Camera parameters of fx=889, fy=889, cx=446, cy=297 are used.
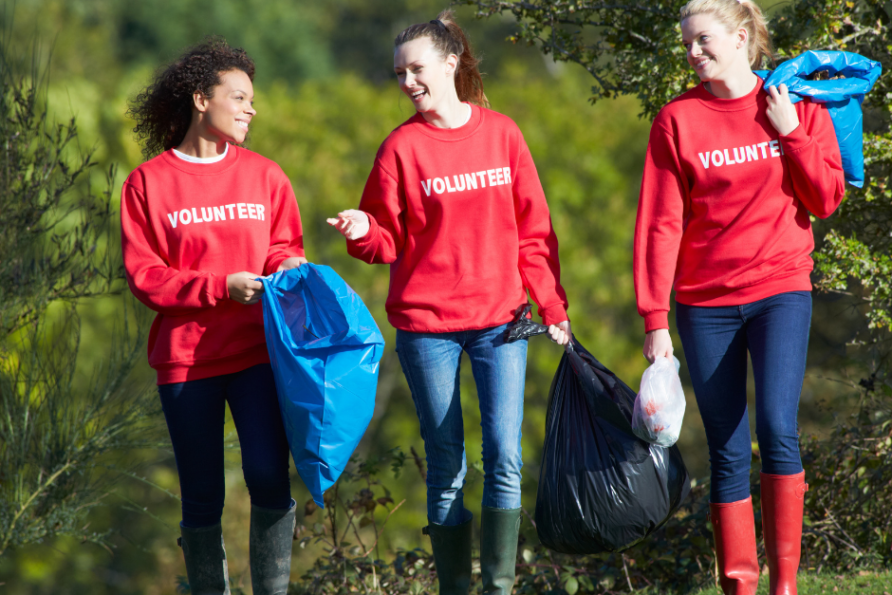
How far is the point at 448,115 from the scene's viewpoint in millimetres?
2809

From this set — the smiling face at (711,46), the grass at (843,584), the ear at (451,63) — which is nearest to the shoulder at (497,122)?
the ear at (451,63)

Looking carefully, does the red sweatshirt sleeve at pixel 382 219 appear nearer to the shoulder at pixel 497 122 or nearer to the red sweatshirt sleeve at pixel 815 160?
the shoulder at pixel 497 122

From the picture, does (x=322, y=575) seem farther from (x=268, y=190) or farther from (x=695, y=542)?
(x=268, y=190)

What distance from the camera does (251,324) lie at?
2.77 meters

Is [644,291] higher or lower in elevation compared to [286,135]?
lower

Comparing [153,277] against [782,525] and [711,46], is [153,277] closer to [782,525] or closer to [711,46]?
[711,46]

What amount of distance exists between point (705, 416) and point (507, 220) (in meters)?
0.86

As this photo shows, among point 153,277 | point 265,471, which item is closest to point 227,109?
point 153,277

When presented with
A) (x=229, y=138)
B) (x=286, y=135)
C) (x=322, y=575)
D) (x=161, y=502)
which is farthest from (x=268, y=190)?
(x=161, y=502)

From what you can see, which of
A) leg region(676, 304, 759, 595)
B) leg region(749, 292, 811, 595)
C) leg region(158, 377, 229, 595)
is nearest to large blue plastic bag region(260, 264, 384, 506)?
leg region(158, 377, 229, 595)

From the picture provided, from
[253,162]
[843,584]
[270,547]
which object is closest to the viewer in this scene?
[270,547]

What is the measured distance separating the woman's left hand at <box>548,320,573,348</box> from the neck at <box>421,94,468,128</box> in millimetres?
709

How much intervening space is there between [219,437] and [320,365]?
0.46 m

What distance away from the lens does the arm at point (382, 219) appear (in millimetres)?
2701
